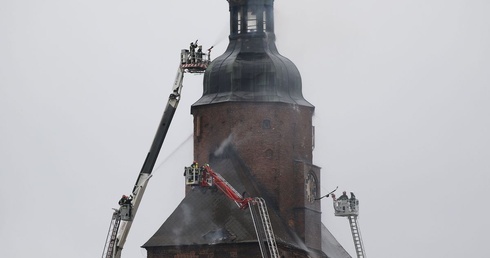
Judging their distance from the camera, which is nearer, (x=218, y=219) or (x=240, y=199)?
(x=240, y=199)

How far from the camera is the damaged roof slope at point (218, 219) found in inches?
7726

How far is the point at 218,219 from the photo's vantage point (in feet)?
647

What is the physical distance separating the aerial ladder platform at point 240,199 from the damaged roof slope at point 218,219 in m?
0.52

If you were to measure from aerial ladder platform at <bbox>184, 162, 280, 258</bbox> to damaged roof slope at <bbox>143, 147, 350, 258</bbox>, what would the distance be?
1.71ft

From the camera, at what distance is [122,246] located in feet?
655

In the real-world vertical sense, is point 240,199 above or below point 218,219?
above

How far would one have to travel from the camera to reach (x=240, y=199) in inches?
7736

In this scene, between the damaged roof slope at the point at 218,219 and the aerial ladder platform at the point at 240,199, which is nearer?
the aerial ladder platform at the point at 240,199

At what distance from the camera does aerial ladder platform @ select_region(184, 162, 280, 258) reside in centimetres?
19512

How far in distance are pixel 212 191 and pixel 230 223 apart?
2.96m

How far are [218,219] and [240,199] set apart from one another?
6.40 ft

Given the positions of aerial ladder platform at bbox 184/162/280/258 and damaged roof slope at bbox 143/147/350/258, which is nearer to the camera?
aerial ladder platform at bbox 184/162/280/258

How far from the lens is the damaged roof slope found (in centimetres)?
19625

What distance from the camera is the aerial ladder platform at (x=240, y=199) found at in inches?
7682
